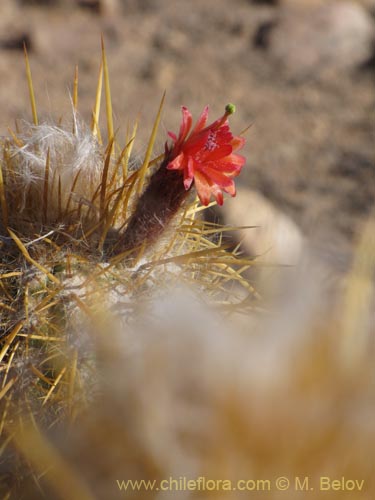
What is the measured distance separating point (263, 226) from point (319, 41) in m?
2.38

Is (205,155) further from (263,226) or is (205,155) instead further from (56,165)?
(263,226)

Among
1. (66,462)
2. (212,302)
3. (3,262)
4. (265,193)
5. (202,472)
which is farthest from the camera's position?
(265,193)

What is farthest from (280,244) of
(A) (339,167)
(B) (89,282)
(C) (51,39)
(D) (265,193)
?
(C) (51,39)

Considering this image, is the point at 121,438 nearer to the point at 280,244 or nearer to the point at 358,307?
the point at 358,307

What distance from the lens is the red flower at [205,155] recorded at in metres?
1.15

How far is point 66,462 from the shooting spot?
1.07 metres

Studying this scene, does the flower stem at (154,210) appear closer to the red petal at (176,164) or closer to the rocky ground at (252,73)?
the red petal at (176,164)

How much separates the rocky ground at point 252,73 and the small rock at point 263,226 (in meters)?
0.33

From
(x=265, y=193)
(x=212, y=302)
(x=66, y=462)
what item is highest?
(x=212, y=302)

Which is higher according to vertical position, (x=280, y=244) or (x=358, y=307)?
(x=358, y=307)

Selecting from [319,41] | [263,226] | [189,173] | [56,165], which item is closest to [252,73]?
[319,41]

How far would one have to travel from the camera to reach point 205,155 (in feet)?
3.82

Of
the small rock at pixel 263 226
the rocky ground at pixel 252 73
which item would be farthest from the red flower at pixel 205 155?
the rocky ground at pixel 252 73

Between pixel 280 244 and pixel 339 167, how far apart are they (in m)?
1.23
